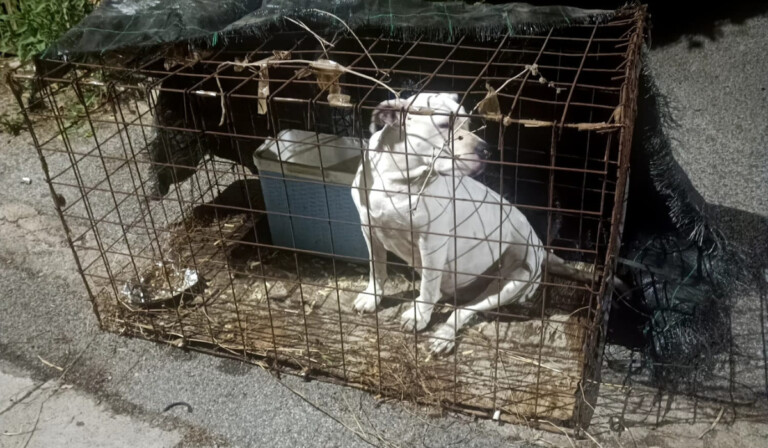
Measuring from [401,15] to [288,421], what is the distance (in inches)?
74.8

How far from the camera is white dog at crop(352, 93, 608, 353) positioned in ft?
9.45

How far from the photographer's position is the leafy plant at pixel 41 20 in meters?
5.98

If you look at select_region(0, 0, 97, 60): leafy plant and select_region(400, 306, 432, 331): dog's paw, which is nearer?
select_region(400, 306, 432, 331): dog's paw

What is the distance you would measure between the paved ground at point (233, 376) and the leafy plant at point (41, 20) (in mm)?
2380

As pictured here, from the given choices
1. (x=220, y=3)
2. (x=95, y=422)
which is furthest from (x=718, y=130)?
(x=95, y=422)

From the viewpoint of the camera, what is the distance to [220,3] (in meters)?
3.29

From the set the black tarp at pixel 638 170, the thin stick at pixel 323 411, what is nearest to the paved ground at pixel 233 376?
the thin stick at pixel 323 411

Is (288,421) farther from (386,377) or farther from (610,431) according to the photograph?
(610,431)

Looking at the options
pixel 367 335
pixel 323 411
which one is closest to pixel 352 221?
pixel 367 335

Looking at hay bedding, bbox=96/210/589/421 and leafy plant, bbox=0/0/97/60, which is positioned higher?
leafy plant, bbox=0/0/97/60

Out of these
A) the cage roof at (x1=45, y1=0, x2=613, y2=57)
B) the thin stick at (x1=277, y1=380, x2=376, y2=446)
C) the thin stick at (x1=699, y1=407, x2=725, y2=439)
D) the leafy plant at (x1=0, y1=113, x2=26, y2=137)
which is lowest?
the thin stick at (x1=699, y1=407, x2=725, y2=439)

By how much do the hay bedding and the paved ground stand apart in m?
0.10

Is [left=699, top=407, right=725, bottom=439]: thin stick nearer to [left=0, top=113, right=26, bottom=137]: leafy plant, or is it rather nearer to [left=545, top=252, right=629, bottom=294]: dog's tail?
[left=545, top=252, right=629, bottom=294]: dog's tail

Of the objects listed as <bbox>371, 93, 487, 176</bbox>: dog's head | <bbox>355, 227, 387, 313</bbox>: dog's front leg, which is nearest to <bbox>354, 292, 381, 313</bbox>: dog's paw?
<bbox>355, 227, 387, 313</bbox>: dog's front leg
